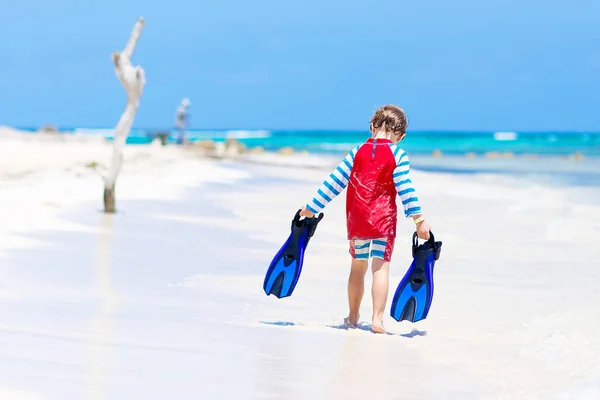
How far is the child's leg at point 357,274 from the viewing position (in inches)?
237

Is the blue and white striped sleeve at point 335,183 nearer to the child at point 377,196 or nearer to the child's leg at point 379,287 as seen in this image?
the child at point 377,196

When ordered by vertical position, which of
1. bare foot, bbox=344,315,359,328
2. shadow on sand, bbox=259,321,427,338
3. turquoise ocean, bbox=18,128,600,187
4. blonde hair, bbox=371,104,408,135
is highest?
turquoise ocean, bbox=18,128,600,187

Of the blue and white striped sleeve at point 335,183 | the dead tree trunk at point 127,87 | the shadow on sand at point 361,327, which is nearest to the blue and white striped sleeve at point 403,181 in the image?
the blue and white striped sleeve at point 335,183

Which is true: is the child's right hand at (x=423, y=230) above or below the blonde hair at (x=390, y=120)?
below

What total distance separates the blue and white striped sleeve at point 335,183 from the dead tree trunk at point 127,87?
272 inches

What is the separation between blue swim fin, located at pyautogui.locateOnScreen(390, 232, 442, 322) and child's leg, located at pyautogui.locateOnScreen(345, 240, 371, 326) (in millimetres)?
232

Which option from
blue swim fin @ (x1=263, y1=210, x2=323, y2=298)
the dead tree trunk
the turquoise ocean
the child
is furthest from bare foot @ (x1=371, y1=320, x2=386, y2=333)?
the turquoise ocean

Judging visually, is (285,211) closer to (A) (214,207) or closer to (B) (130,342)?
(A) (214,207)

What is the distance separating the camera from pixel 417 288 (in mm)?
6012

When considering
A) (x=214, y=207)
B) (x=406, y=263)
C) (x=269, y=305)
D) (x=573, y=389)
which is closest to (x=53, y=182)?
(x=214, y=207)

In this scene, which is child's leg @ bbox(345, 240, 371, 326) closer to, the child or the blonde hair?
the child

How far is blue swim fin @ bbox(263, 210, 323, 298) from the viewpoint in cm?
615

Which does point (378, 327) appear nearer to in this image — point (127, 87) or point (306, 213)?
point (306, 213)

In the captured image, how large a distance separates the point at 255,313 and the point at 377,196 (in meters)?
1.23
